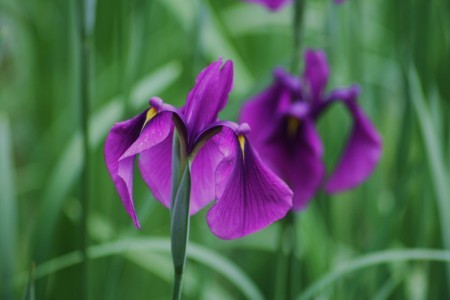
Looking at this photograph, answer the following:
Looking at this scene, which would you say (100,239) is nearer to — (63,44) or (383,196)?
(63,44)

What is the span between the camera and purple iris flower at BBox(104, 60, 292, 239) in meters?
0.82

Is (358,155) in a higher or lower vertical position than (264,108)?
lower

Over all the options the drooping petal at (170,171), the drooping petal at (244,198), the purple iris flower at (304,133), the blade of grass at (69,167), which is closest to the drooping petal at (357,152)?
the purple iris flower at (304,133)

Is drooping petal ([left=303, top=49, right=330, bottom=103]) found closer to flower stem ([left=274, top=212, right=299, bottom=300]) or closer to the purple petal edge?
the purple petal edge

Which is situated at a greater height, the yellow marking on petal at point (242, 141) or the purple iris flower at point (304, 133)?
the purple iris flower at point (304, 133)

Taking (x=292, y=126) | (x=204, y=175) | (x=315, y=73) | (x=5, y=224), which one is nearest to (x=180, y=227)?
(x=204, y=175)

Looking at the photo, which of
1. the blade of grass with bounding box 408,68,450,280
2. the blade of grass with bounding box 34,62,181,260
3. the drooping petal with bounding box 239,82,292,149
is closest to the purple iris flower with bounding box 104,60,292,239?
the blade of grass with bounding box 34,62,181,260

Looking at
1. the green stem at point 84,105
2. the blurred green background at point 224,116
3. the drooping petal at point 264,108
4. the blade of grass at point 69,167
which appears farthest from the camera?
the drooping petal at point 264,108

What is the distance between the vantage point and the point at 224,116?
4.53ft

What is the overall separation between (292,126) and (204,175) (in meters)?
0.45

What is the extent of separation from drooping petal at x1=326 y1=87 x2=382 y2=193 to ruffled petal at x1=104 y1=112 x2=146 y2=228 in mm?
621

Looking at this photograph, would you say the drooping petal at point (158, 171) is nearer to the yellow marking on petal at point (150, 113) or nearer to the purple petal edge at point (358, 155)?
the yellow marking on petal at point (150, 113)

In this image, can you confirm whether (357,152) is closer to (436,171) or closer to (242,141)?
(436,171)

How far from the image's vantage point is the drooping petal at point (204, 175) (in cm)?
98
